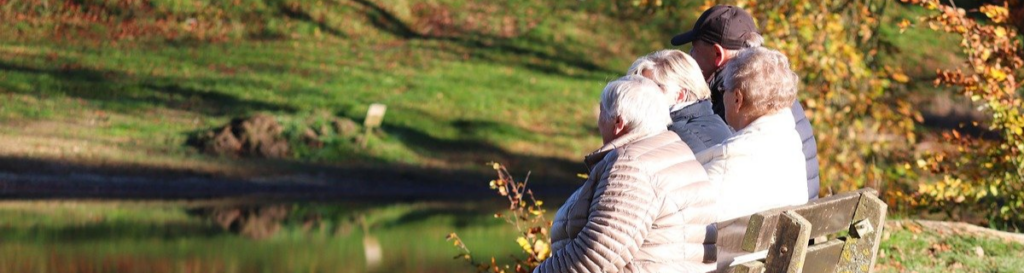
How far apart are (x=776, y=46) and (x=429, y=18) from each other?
20.1 metres

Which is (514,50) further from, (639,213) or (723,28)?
(639,213)

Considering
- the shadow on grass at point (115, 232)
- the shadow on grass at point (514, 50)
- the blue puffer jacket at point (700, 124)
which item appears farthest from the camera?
the shadow on grass at point (514, 50)

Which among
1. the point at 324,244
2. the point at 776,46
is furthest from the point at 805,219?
the point at 324,244

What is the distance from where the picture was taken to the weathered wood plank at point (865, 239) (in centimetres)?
460

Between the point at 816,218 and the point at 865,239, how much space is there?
379 millimetres

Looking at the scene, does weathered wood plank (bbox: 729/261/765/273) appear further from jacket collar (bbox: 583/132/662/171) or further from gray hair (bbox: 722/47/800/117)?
gray hair (bbox: 722/47/800/117)

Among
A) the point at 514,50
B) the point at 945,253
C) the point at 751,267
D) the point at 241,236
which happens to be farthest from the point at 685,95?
the point at 514,50

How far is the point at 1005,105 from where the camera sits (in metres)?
9.77

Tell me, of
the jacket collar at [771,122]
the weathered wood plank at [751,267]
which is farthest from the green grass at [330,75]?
the weathered wood plank at [751,267]

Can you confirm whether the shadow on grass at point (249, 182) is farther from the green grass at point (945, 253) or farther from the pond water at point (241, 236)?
the green grass at point (945, 253)

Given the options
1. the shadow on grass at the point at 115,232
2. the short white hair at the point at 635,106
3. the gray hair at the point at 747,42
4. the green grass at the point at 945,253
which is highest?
the short white hair at the point at 635,106

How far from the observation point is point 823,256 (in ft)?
15.0

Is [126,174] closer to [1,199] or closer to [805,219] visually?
[1,199]

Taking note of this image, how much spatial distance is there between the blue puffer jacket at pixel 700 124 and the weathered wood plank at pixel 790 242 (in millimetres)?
901
